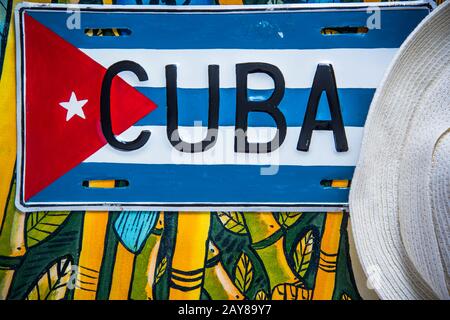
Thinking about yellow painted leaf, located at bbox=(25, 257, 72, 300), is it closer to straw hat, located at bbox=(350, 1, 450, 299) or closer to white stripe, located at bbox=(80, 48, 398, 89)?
white stripe, located at bbox=(80, 48, 398, 89)

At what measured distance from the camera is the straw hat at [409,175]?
3.37 ft

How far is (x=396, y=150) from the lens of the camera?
3.73 ft

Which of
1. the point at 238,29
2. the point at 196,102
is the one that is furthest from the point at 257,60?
the point at 196,102

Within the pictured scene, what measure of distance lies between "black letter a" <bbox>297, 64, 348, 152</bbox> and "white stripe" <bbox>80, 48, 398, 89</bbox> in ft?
0.06

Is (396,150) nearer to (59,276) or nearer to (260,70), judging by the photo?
(260,70)

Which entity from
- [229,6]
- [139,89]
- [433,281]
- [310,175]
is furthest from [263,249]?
[229,6]

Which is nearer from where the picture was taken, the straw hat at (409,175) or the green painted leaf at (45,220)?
the straw hat at (409,175)

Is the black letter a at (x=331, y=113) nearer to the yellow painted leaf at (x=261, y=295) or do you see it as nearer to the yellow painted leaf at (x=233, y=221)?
the yellow painted leaf at (x=233, y=221)

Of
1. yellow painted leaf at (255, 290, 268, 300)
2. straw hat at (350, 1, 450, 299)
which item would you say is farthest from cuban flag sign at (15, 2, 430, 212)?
yellow painted leaf at (255, 290, 268, 300)

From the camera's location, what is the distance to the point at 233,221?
1277 mm

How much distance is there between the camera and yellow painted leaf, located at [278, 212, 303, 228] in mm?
1272

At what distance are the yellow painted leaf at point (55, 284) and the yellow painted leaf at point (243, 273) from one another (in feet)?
1.63

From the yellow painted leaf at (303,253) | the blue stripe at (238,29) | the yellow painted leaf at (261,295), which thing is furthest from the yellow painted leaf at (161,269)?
the blue stripe at (238,29)
